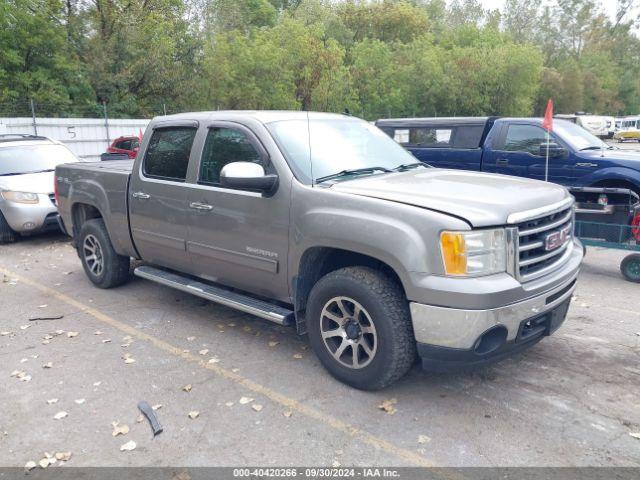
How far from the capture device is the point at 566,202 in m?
4.16

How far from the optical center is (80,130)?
66.6 feet

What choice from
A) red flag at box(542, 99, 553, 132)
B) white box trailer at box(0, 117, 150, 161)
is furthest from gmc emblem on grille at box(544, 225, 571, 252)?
white box trailer at box(0, 117, 150, 161)

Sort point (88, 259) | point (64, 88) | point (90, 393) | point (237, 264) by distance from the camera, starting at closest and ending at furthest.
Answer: point (90, 393)
point (237, 264)
point (88, 259)
point (64, 88)

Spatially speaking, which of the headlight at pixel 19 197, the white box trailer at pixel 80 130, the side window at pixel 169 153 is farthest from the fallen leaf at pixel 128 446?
the white box trailer at pixel 80 130

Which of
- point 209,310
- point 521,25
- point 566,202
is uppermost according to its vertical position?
point 521,25

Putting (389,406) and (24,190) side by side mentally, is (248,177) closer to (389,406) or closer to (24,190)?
(389,406)

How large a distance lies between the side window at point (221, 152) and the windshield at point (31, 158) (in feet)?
19.9

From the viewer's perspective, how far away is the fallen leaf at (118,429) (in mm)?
3598

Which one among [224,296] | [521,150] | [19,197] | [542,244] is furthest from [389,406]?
[19,197]

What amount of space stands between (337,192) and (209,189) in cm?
140

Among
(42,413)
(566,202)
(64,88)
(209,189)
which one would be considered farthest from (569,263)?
(64,88)

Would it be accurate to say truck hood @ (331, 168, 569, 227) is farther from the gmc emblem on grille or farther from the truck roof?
the truck roof

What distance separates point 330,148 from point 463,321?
1949 millimetres

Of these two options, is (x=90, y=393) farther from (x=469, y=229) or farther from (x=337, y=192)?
(x=469, y=229)
